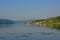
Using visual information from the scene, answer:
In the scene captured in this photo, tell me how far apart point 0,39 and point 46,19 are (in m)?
1.55

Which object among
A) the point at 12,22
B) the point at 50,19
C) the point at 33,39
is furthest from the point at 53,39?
the point at 12,22

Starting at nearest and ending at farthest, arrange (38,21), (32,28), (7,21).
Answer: (7,21), (38,21), (32,28)

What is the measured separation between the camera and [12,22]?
3391 millimetres

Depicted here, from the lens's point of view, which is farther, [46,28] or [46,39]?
[46,28]

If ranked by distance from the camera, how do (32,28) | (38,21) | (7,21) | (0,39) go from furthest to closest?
(32,28), (38,21), (7,21), (0,39)

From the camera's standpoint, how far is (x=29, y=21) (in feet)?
11.4

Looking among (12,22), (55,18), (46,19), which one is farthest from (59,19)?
(12,22)

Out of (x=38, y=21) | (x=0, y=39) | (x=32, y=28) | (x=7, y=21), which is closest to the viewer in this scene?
(x=0, y=39)

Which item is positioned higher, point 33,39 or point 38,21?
point 38,21

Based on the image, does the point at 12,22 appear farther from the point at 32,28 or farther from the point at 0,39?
the point at 32,28

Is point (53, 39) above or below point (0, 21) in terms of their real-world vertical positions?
below

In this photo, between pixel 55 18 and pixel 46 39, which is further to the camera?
pixel 55 18

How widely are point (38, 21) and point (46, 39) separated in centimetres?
81

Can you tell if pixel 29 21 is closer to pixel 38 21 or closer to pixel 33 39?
pixel 38 21
